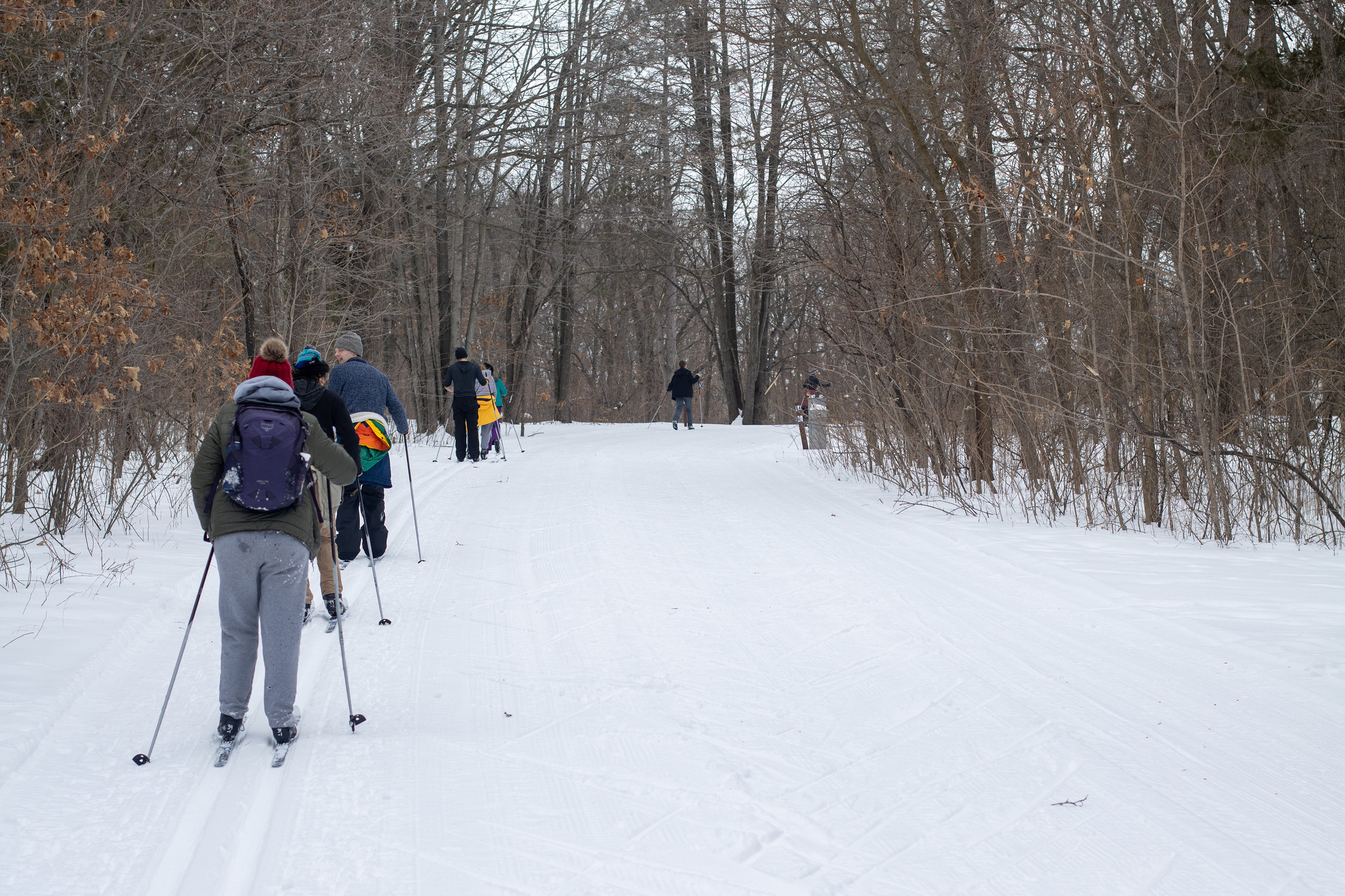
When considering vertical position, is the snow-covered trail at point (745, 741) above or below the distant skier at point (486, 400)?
below

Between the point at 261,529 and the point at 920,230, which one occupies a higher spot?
the point at 920,230

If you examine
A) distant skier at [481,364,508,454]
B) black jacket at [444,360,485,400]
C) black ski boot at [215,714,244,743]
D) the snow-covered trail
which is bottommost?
the snow-covered trail

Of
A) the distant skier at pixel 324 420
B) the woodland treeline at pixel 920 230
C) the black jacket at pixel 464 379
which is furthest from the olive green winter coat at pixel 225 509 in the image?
the black jacket at pixel 464 379

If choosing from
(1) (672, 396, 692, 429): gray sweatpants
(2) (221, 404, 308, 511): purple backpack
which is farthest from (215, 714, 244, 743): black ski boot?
(1) (672, 396, 692, 429): gray sweatpants

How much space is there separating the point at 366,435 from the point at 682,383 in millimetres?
19109

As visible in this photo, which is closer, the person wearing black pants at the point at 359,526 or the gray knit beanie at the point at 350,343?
the person wearing black pants at the point at 359,526

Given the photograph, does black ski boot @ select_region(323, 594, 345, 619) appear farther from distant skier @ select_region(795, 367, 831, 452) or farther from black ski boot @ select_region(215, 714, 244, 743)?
distant skier @ select_region(795, 367, 831, 452)

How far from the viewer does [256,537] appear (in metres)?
4.52

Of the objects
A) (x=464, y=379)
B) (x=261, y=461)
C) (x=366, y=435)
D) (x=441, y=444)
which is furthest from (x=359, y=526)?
(x=441, y=444)

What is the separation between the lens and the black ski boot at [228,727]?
4.52 meters

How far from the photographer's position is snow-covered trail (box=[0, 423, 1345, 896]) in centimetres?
351

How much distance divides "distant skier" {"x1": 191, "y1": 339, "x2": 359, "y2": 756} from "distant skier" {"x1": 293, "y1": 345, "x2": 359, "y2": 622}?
1968 millimetres

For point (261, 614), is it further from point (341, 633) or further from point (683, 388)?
point (683, 388)

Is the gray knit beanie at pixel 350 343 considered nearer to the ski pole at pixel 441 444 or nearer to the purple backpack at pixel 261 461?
the purple backpack at pixel 261 461
